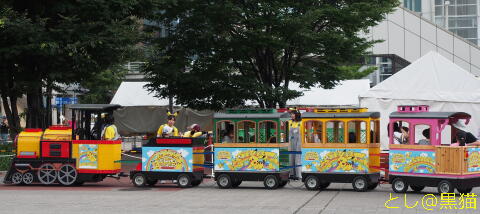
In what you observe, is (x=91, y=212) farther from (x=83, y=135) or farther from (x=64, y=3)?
(x=64, y=3)

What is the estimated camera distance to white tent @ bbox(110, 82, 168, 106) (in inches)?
1694

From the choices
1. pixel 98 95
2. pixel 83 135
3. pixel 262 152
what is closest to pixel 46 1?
pixel 83 135

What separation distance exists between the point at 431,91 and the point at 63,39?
11.9 m

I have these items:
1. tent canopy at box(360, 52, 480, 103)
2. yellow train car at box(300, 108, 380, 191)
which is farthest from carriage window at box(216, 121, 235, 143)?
tent canopy at box(360, 52, 480, 103)

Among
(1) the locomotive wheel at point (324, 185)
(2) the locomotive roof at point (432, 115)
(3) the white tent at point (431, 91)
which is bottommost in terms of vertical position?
(1) the locomotive wheel at point (324, 185)

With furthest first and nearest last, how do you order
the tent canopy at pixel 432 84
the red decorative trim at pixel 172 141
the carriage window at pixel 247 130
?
1. the tent canopy at pixel 432 84
2. the red decorative trim at pixel 172 141
3. the carriage window at pixel 247 130

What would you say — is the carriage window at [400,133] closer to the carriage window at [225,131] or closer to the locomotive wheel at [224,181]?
the carriage window at [225,131]

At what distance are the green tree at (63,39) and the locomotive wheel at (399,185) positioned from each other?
36.0ft

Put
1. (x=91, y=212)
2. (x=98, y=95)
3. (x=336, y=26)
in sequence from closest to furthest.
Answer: (x=91, y=212) < (x=336, y=26) < (x=98, y=95)

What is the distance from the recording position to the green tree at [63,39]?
24.4 meters

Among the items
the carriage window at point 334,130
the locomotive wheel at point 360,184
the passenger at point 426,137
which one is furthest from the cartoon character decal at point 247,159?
the passenger at point 426,137

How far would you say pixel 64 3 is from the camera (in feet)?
84.5

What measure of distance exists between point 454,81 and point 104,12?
38.1 ft

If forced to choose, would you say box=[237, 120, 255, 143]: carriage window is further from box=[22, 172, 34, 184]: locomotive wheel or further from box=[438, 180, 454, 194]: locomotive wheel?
box=[22, 172, 34, 184]: locomotive wheel
